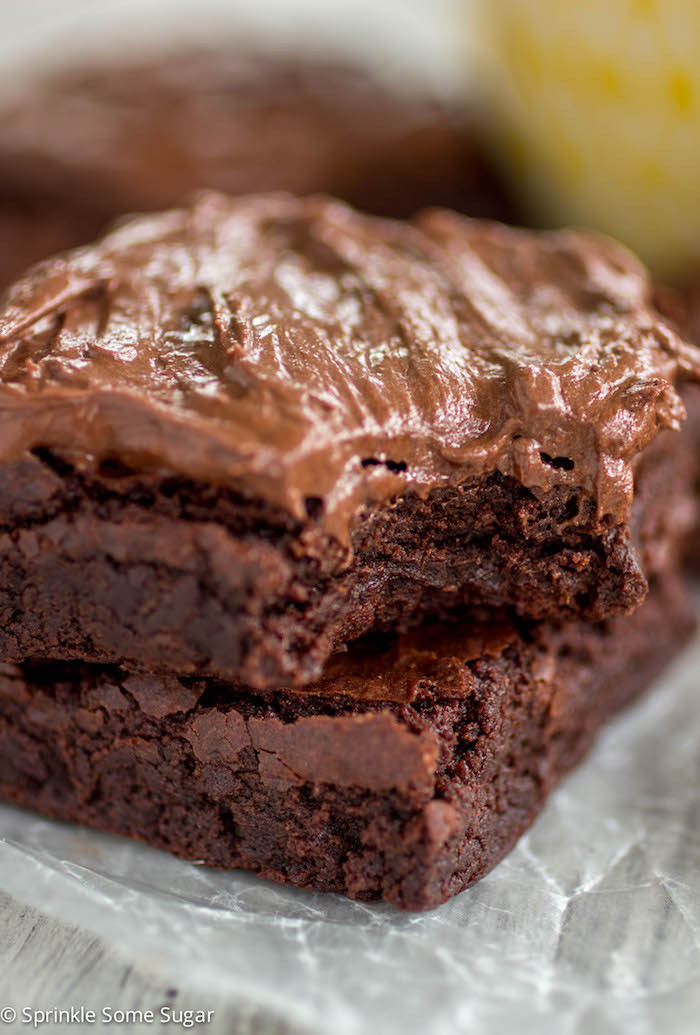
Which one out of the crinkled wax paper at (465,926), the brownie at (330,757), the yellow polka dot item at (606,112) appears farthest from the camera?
the yellow polka dot item at (606,112)

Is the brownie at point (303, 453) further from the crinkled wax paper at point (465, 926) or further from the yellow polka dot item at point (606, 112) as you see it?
the yellow polka dot item at point (606, 112)

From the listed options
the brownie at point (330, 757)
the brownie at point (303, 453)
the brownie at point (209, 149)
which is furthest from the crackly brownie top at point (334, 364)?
the brownie at point (209, 149)

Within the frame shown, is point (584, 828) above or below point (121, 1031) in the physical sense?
above

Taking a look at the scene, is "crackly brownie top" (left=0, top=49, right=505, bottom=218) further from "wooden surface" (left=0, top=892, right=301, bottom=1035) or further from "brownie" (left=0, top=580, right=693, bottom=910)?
"wooden surface" (left=0, top=892, right=301, bottom=1035)

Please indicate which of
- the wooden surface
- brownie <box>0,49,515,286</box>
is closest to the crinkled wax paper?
the wooden surface

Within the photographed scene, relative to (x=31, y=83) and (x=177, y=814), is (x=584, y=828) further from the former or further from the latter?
(x=31, y=83)

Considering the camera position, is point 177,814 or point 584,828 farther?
point 584,828

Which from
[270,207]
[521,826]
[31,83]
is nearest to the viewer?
[521,826]

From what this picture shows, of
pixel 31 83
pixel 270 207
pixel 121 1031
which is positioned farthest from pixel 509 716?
pixel 31 83
